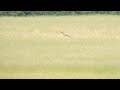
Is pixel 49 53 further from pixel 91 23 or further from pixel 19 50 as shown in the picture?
pixel 91 23

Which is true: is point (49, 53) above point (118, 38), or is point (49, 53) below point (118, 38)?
below

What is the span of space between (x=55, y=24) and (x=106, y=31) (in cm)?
173

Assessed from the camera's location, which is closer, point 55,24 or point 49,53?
point 49,53

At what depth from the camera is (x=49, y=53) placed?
712 centimetres
